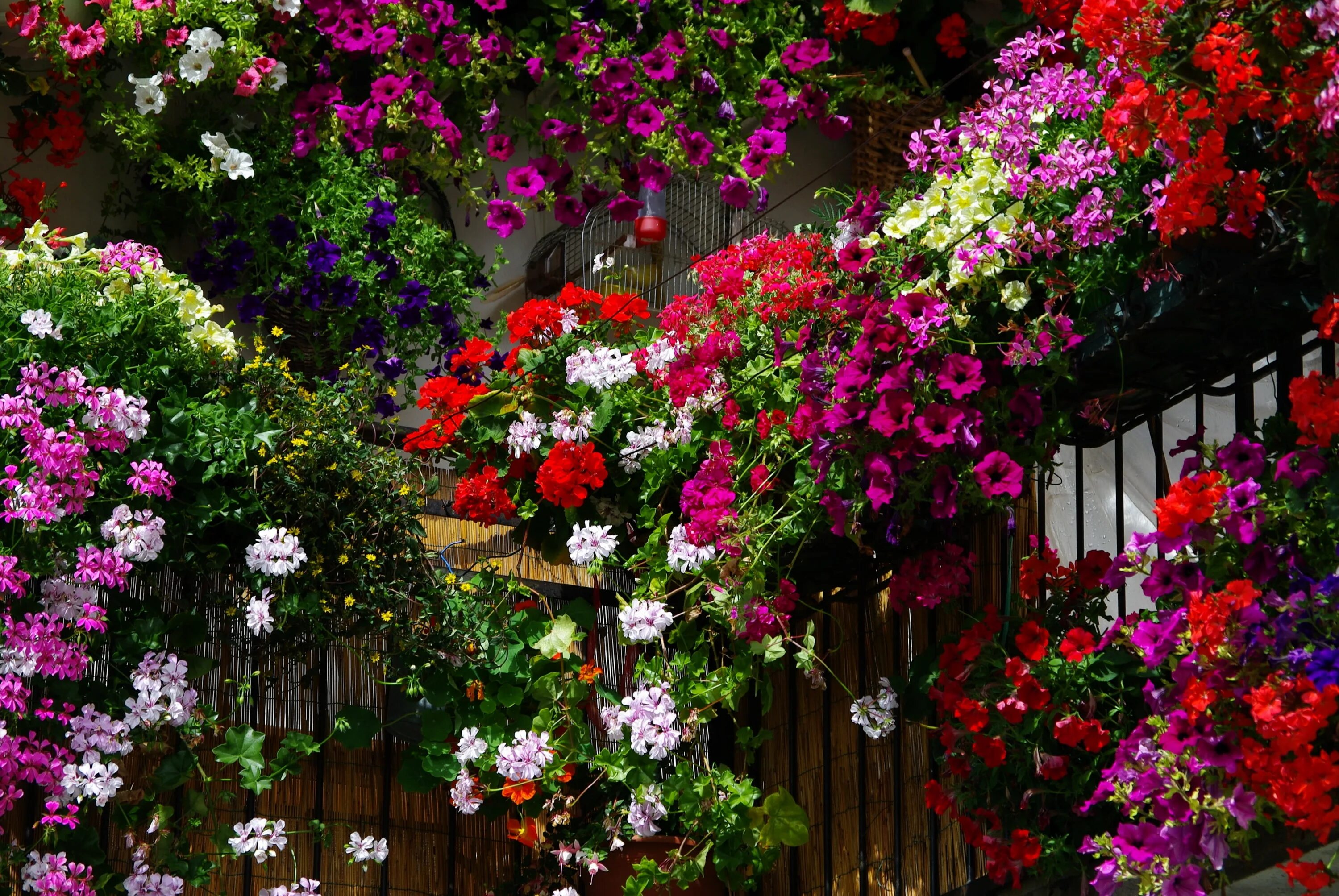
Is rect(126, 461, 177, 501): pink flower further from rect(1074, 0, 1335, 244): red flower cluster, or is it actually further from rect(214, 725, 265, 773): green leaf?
rect(1074, 0, 1335, 244): red flower cluster

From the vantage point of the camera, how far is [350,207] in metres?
3.57

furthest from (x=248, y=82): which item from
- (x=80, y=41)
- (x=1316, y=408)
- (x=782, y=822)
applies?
(x=1316, y=408)

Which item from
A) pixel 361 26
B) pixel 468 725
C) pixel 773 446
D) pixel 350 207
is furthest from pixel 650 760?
pixel 361 26

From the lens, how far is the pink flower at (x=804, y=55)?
13.0 feet

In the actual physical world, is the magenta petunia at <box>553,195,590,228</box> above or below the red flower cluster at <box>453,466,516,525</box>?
above

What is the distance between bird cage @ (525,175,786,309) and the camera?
14.1 ft

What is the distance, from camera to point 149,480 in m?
2.53

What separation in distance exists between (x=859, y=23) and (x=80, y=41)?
199 centimetres

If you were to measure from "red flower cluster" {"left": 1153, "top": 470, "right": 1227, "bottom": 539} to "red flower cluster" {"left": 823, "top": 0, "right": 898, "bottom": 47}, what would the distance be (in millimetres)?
2396

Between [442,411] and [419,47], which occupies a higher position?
[419,47]

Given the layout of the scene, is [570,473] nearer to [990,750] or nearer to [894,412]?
[894,412]

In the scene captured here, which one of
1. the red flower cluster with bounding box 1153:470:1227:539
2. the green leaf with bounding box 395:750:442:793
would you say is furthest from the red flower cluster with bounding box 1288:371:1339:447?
the green leaf with bounding box 395:750:442:793

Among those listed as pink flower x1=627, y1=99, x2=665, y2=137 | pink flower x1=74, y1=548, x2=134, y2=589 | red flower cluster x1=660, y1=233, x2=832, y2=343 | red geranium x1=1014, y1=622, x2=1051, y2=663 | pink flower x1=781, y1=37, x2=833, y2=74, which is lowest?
red geranium x1=1014, y1=622, x2=1051, y2=663

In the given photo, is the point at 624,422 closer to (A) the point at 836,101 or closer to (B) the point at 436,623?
(B) the point at 436,623
